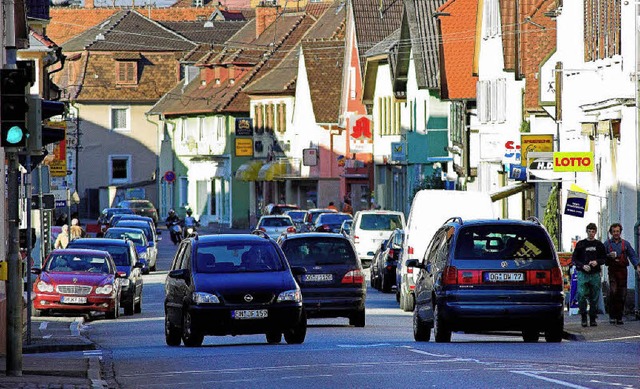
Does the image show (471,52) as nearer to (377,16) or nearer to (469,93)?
(469,93)

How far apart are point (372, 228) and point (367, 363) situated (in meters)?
32.4

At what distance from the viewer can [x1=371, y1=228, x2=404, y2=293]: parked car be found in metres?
41.6

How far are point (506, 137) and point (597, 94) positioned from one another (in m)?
18.0

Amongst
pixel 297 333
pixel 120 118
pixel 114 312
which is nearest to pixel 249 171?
pixel 120 118

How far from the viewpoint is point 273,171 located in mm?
95000

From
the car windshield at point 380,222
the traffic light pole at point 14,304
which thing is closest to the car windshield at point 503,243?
the traffic light pole at point 14,304

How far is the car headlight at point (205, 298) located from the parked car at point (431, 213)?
39.5 feet

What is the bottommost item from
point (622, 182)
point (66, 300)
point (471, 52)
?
point (66, 300)

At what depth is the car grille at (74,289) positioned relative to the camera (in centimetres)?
3434

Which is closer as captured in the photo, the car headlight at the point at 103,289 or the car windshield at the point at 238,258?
the car windshield at the point at 238,258

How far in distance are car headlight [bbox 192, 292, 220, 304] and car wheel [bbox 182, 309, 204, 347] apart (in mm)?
298

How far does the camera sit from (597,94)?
3450 centimetres

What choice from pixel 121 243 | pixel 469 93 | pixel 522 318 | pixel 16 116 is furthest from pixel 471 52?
pixel 16 116

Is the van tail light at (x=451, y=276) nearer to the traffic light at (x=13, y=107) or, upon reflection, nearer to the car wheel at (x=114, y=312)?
the traffic light at (x=13, y=107)
